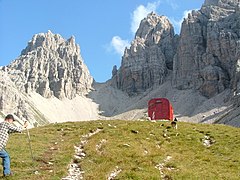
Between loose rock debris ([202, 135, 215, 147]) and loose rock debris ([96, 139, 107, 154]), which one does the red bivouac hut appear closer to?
loose rock debris ([202, 135, 215, 147])

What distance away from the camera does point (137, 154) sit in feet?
84.1

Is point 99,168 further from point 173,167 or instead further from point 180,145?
point 180,145

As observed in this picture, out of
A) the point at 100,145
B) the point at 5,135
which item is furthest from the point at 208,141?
the point at 5,135

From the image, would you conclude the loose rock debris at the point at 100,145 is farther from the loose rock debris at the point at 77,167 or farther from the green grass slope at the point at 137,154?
the loose rock debris at the point at 77,167

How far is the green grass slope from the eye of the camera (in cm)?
2069

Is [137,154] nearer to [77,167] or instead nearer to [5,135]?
[77,167]

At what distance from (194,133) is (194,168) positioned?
15086mm

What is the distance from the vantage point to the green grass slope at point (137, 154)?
67.9ft

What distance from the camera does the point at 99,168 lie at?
2158 cm

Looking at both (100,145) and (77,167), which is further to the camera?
(100,145)

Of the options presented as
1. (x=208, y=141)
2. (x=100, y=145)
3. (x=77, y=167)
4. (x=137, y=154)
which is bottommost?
(x=77, y=167)

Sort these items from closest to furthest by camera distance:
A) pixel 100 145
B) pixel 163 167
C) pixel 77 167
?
pixel 163 167, pixel 77 167, pixel 100 145

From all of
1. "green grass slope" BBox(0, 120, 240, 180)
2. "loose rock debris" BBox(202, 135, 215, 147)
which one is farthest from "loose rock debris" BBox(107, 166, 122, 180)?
"loose rock debris" BBox(202, 135, 215, 147)

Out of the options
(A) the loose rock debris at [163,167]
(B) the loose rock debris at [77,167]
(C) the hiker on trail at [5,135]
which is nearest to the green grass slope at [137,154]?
(A) the loose rock debris at [163,167]
